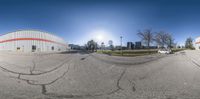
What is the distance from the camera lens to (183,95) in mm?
2748

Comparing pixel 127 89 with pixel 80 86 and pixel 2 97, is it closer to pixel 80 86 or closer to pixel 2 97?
pixel 80 86

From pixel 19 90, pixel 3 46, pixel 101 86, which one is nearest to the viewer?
pixel 19 90

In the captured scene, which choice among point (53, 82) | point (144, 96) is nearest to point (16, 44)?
point (53, 82)

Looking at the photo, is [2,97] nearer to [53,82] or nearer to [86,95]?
[53,82]

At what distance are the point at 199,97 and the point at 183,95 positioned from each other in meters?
0.28

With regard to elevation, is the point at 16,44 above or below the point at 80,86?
above

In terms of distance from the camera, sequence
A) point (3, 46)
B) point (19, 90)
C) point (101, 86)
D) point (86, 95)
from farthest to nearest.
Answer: point (3, 46)
point (101, 86)
point (19, 90)
point (86, 95)

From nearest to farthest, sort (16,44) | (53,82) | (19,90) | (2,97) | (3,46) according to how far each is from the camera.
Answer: (2,97) → (19,90) → (53,82) → (16,44) → (3,46)

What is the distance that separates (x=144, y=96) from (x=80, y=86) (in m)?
1.55

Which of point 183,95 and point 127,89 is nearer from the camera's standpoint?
point 183,95

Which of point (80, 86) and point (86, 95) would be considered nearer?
point (86, 95)

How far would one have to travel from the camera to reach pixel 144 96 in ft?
8.91

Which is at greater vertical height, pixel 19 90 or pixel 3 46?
pixel 3 46

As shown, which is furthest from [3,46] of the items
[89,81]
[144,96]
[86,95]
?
[144,96]
